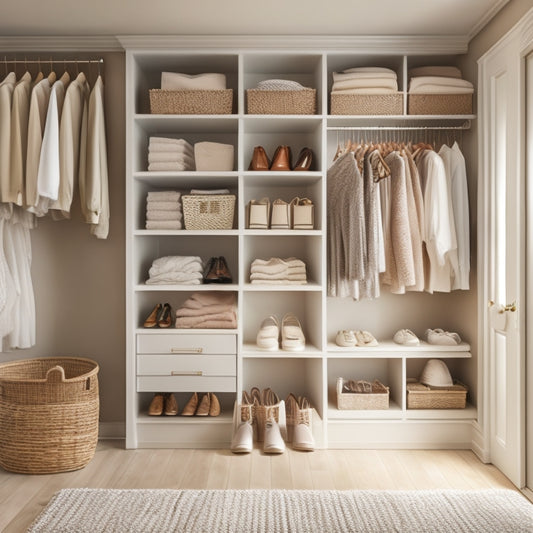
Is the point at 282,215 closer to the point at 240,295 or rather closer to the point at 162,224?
the point at 240,295

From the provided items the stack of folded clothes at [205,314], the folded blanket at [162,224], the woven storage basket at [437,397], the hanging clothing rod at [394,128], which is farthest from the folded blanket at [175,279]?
the woven storage basket at [437,397]

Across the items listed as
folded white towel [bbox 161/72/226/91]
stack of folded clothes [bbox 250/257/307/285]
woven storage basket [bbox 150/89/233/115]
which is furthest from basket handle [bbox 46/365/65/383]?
folded white towel [bbox 161/72/226/91]

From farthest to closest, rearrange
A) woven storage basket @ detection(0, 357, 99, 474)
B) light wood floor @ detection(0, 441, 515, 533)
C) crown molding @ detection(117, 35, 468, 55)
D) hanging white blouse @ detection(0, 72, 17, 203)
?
crown molding @ detection(117, 35, 468, 55) → hanging white blouse @ detection(0, 72, 17, 203) → woven storage basket @ detection(0, 357, 99, 474) → light wood floor @ detection(0, 441, 515, 533)

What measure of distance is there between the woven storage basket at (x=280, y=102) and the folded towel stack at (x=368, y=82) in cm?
18

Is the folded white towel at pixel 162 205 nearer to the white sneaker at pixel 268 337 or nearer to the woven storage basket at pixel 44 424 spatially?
the white sneaker at pixel 268 337

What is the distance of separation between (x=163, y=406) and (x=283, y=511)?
119 cm

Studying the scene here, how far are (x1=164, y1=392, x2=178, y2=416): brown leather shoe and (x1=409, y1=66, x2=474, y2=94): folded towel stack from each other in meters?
2.30

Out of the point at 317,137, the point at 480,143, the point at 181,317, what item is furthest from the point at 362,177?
the point at 181,317

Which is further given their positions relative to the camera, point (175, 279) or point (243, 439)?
point (175, 279)

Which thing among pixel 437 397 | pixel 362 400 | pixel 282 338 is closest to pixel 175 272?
pixel 282 338

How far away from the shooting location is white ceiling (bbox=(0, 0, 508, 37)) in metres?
2.95

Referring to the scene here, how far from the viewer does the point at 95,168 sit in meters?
3.25

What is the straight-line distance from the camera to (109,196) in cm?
360

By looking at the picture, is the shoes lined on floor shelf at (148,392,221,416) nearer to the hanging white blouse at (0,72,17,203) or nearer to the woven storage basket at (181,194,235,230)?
the woven storage basket at (181,194,235,230)
